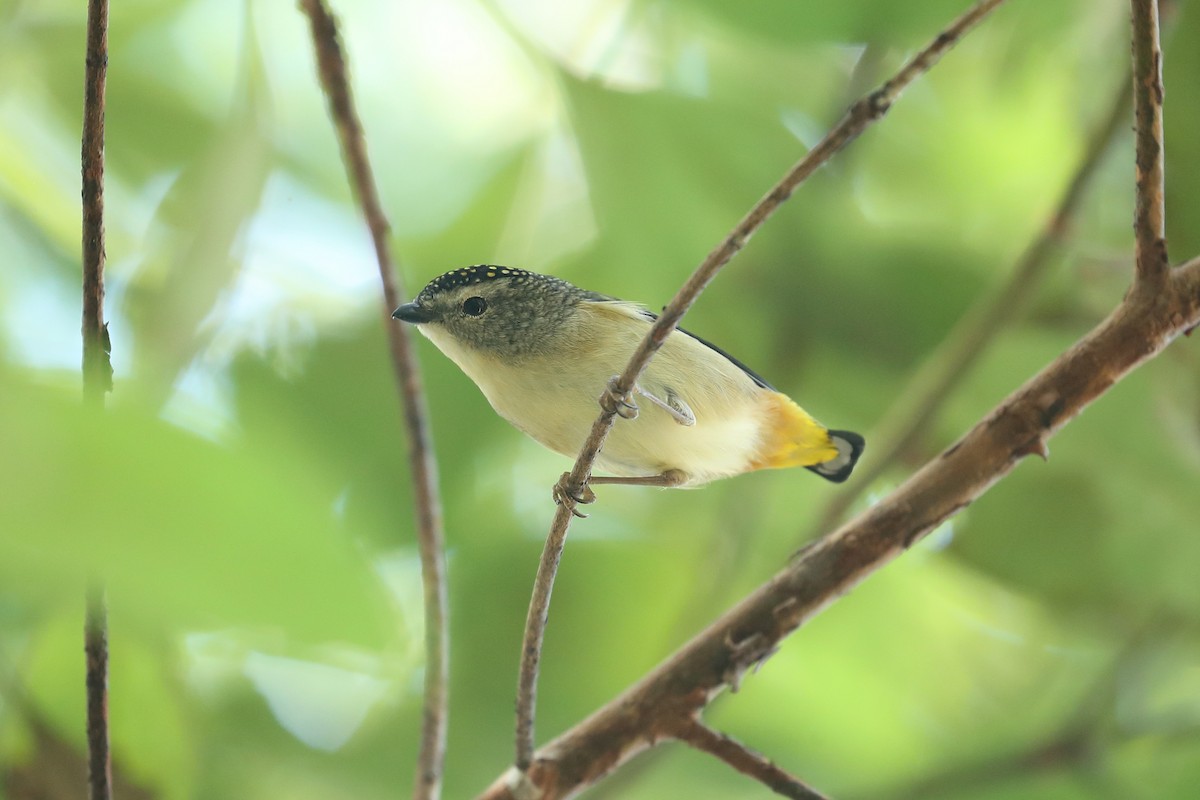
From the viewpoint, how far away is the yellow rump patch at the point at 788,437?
36.1 inches

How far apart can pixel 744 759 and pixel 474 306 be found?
1.35ft

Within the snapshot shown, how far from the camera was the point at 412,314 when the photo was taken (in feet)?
2.64

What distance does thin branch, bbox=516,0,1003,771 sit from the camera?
0.44 m

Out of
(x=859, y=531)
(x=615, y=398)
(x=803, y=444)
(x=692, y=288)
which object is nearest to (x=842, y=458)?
(x=803, y=444)

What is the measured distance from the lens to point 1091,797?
930 millimetres

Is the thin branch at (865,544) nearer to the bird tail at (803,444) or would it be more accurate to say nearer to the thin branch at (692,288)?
the thin branch at (692,288)

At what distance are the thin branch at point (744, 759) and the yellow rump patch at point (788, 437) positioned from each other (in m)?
0.29

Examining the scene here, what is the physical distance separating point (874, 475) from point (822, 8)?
0.38m

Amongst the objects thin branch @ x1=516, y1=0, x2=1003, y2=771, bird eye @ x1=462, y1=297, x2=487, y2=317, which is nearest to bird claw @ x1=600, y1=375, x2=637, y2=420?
thin branch @ x1=516, y1=0, x2=1003, y2=771

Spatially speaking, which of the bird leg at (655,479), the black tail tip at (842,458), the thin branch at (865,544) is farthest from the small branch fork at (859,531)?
the black tail tip at (842,458)

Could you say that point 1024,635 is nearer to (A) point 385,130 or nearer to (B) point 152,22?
(A) point 385,130

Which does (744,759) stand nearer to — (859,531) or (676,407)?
(859,531)

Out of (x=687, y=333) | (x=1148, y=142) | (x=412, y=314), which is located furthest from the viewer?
(x=687, y=333)

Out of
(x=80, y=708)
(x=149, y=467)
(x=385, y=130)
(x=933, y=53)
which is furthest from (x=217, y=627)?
(x=385, y=130)
